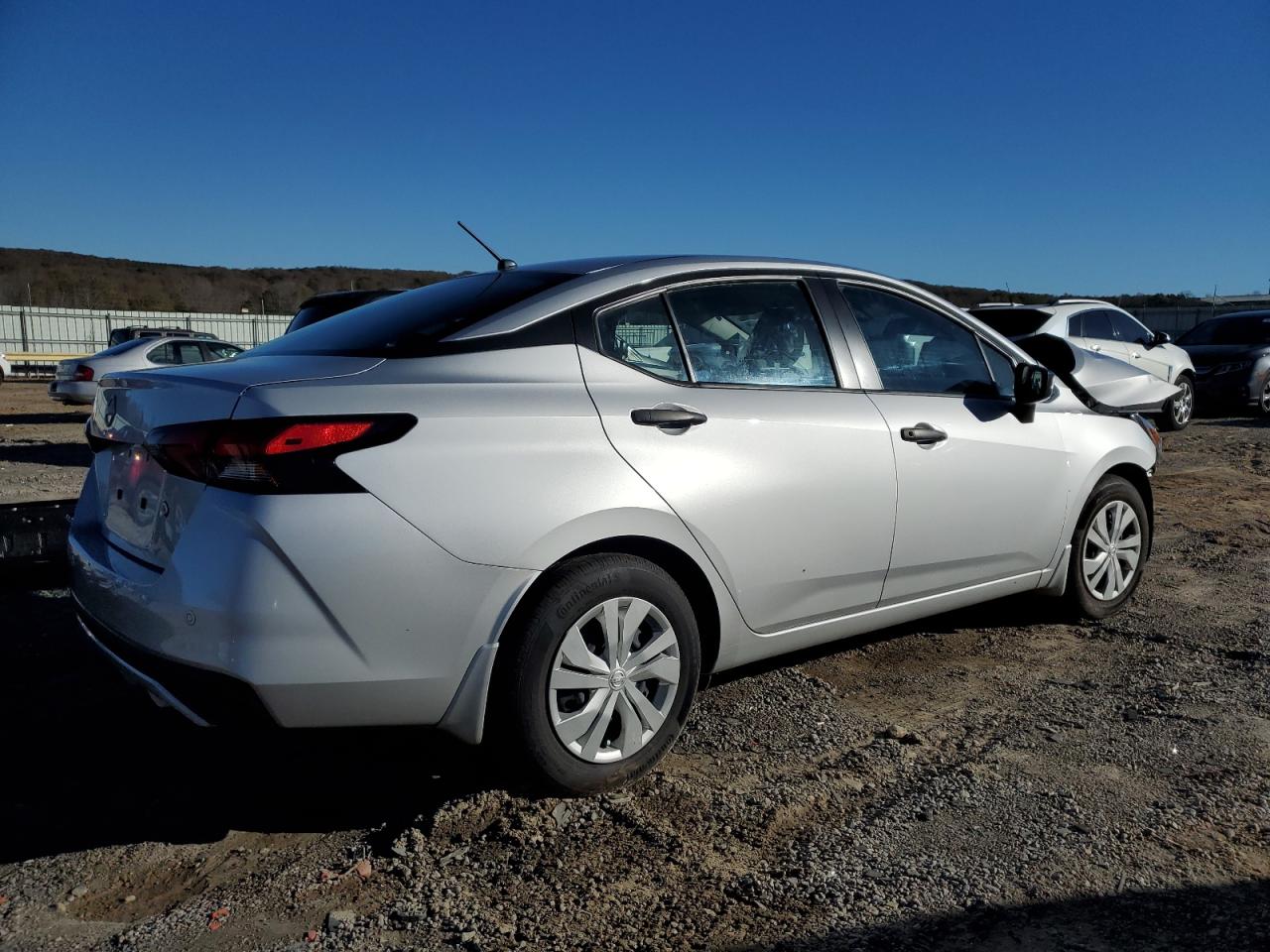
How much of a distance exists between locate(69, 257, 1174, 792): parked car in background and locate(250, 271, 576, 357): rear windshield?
0.02 metres

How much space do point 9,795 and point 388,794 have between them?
1097 mm

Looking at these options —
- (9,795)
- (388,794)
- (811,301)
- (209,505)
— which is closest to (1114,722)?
(811,301)

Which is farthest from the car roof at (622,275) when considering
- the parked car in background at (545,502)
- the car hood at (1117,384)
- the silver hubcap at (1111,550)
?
the car hood at (1117,384)

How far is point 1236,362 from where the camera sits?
50.6ft

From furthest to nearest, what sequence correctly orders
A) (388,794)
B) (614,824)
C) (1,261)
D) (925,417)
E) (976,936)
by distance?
(1,261)
(925,417)
(388,794)
(614,824)
(976,936)

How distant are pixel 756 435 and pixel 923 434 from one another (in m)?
0.84

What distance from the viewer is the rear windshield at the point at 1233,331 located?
15.9 metres

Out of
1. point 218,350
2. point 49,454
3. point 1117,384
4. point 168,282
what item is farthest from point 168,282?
point 1117,384

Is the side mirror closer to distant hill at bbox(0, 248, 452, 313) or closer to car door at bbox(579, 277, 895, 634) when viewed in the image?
car door at bbox(579, 277, 895, 634)

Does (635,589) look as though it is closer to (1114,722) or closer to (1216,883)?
(1216,883)

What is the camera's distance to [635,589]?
295 centimetres

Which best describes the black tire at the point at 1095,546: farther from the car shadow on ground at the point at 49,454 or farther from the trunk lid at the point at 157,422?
the car shadow on ground at the point at 49,454

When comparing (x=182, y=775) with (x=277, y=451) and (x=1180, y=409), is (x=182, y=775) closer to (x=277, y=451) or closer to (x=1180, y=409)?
(x=277, y=451)

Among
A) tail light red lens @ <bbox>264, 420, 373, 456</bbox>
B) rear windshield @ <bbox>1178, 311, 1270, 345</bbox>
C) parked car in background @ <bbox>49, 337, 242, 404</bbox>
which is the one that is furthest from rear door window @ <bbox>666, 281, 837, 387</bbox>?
rear windshield @ <bbox>1178, 311, 1270, 345</bbox>
